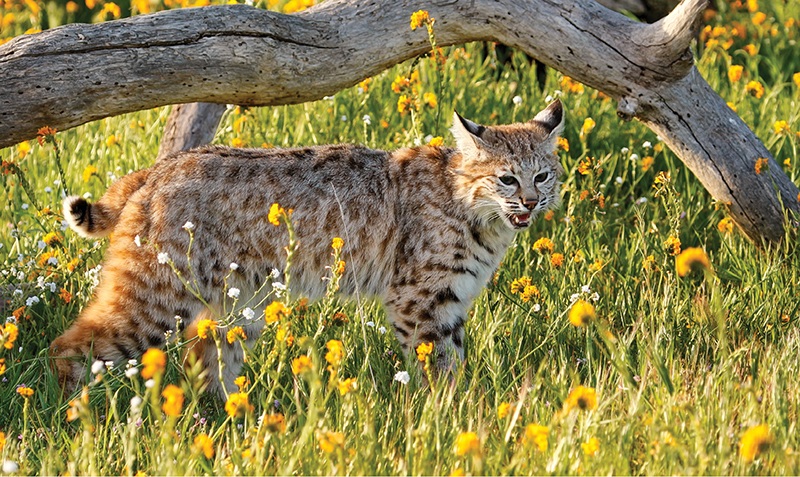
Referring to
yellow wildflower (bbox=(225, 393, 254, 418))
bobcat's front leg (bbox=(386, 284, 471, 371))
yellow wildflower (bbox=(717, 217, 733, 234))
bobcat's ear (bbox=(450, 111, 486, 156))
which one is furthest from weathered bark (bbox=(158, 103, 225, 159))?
yellow wildflower (bbox=(717, 217, 733, 234))

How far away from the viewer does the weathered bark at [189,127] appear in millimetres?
5512

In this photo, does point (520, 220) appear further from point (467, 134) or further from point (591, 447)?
point (591, 447)

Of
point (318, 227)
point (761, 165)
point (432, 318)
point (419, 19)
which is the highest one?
point (419, 19)

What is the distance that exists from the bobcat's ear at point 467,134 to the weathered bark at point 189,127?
2.07 metres

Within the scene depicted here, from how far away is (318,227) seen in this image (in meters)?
Result: 4.16

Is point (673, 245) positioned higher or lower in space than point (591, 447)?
lower

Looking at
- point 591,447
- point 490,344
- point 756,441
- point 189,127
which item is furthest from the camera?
point 189,127

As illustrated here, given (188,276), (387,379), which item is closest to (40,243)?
(188,276)

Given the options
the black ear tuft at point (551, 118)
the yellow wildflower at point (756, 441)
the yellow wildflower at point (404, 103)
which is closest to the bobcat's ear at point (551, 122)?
the black ear tuft at point (551, 118)

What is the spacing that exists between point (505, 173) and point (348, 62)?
1.19 metres

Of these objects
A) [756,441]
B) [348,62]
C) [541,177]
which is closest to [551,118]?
[541,177]

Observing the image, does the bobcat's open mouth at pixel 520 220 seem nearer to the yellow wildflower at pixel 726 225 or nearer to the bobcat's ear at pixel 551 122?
the bobcat's ear at pixel 551 122

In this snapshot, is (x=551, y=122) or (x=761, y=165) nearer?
(x=551, y=122)

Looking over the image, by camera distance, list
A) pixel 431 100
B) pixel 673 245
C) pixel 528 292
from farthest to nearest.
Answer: pixel 431 100
pixel 673 245
pixel 528 292
